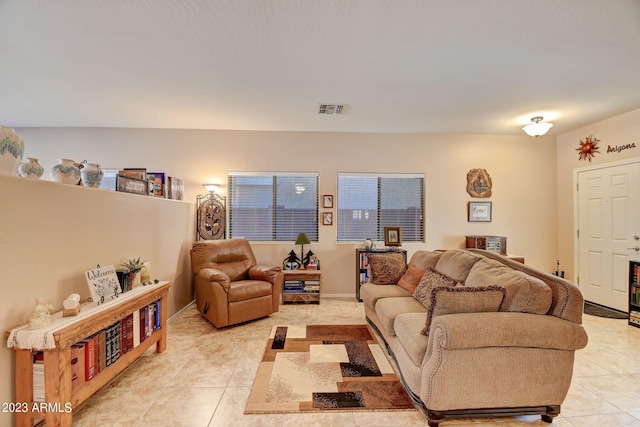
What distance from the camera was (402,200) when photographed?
186 inches

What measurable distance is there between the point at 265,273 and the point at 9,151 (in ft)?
8.45

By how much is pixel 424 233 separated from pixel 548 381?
3.10m

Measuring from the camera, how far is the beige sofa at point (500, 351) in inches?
64.1

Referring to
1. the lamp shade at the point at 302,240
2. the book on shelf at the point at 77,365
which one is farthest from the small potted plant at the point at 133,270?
the lamp shade at the point at 302,240

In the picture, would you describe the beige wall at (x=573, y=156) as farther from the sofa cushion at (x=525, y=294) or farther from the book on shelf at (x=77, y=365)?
the book on shelf at (x=77, y=365)

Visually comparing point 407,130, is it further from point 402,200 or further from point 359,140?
point 402,200

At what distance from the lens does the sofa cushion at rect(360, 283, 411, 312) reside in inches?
114

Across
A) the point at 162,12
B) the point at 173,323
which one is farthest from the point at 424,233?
the point at 162,12

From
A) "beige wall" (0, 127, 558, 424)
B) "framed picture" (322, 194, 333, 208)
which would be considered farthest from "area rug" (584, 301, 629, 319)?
"framed picture" (322, 194, 333, 208)

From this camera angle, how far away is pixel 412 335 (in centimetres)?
191

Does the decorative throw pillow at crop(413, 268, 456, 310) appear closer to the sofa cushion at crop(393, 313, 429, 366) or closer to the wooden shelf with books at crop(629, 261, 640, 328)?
the sofa cushion at crop(393, 313, 429, 366)

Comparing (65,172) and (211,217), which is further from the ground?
(65,172)

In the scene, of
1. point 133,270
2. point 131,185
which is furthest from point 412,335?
point 131,185

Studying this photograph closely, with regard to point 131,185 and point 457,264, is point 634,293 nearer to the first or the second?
point 457,264
